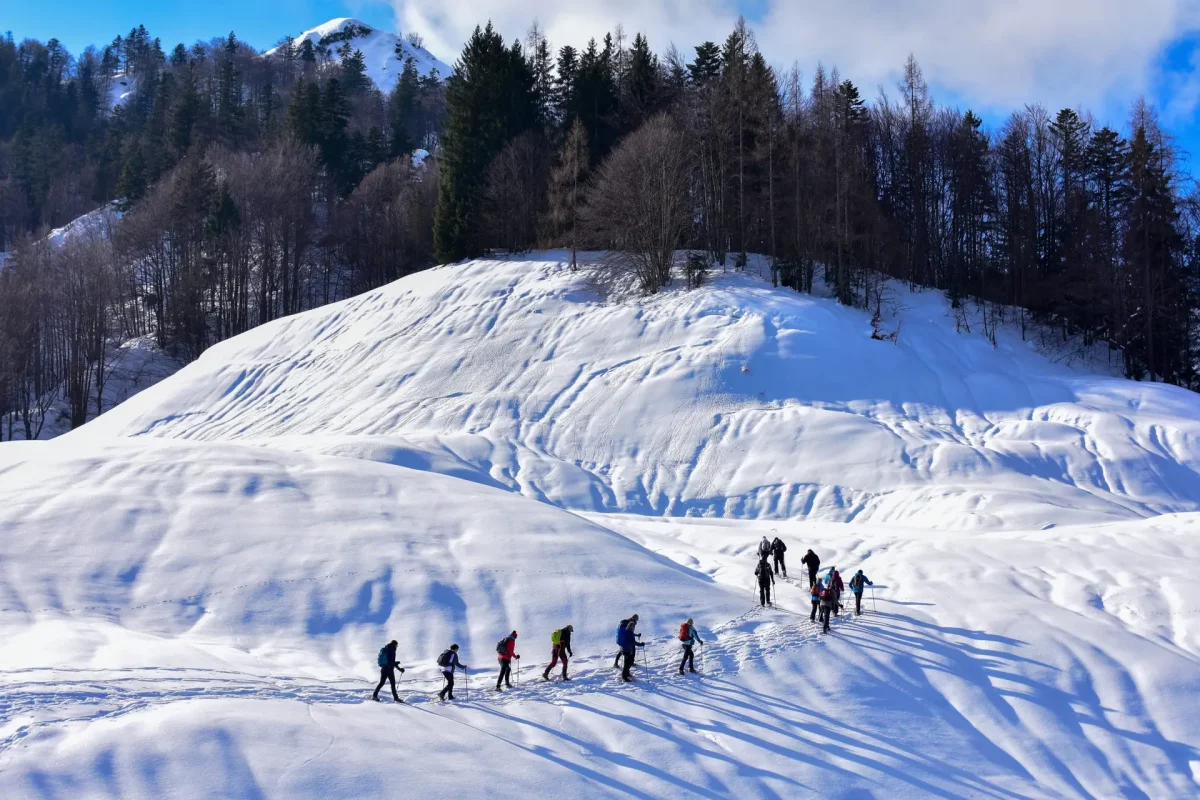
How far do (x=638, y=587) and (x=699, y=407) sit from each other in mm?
14963

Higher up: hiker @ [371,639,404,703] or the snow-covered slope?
the snow-covered slope

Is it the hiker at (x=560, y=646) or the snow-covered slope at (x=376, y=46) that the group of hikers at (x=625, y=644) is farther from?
the snow-covered slope at (x=376, y=46)

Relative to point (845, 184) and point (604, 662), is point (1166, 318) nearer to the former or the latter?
point (845, 184)

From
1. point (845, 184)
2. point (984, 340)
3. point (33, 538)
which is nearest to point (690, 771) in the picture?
point (33, 538)

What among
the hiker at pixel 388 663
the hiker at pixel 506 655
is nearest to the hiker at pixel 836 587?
the hiker at pixel 506 655

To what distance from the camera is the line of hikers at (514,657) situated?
11914 mm

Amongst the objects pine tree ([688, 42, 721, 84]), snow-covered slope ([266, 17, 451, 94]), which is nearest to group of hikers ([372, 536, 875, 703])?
pine tree ([688, 42, 721, 84])

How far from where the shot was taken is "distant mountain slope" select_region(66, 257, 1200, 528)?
85.5ft

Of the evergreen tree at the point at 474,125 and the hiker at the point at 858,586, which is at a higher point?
the evergreen tree at the point at 474,125

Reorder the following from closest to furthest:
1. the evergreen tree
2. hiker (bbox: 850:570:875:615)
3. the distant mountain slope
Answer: hiker (bbox: 850:570:875:615) < the distant mountain slope < the evergreen tree

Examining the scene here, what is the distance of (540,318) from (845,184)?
656 inches

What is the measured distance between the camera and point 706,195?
148ft

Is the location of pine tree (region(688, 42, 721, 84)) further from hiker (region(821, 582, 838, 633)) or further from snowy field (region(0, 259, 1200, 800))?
hiker (region(821, 582, 838, 633))

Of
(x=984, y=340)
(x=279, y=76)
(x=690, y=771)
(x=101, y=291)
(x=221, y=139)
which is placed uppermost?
(x=279, y=76)
